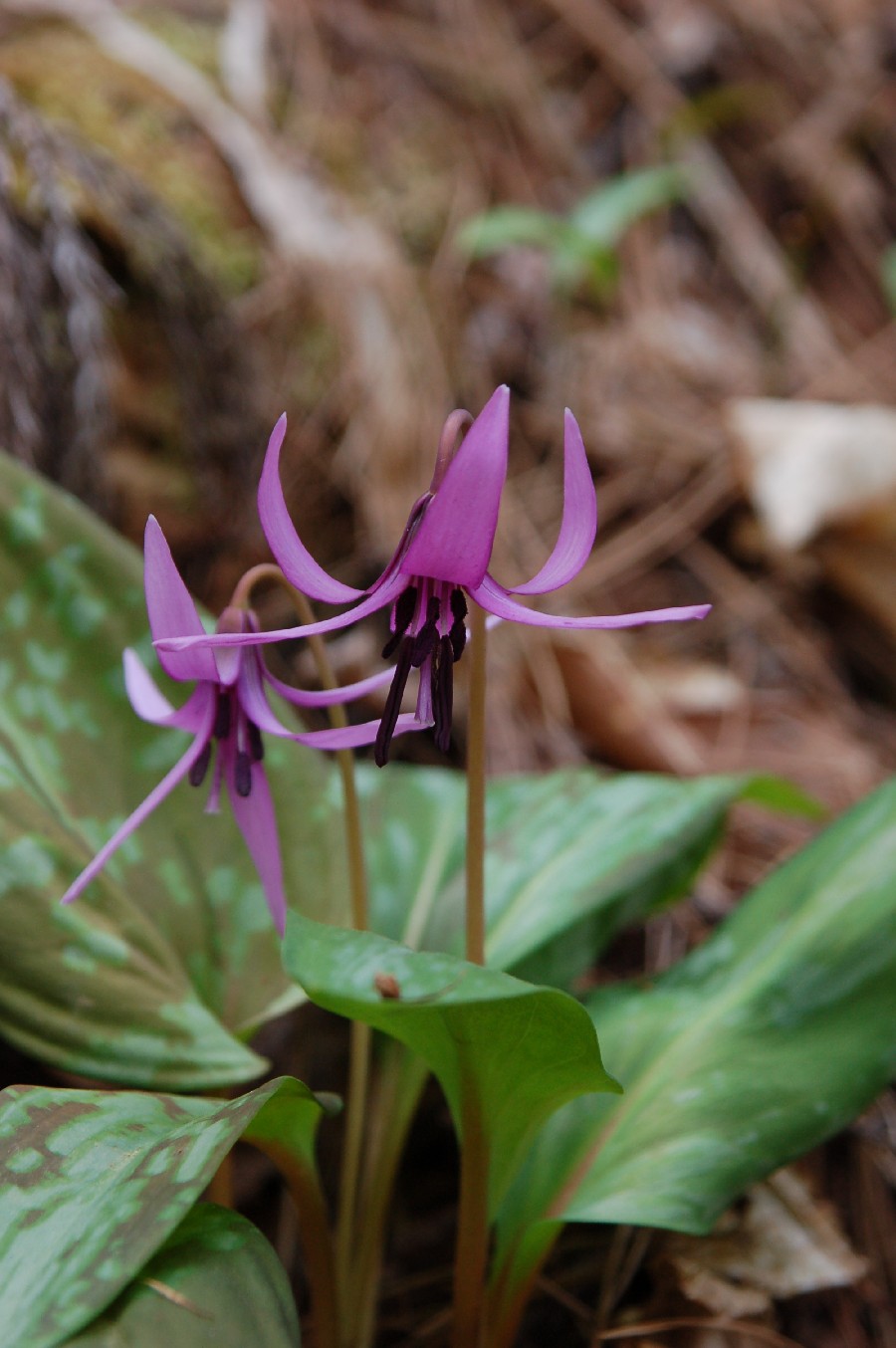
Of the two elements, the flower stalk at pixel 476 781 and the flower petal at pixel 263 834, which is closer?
the flower stalk at pixel 476 781

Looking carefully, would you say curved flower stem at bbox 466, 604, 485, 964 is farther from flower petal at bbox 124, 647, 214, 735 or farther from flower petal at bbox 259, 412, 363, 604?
flower petal at bbox 124, 647, 214, 735

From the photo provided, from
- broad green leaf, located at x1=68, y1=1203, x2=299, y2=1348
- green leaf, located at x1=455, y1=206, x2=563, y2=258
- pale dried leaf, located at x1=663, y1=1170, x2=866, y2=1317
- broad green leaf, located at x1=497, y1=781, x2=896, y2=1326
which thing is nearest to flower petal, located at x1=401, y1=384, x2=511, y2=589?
broad green leaf, located at x1=68, y1=1203, x2=299, y2=1348

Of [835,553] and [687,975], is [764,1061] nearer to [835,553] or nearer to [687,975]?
[687,975]

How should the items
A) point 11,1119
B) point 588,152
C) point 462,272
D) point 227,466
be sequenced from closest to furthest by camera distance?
point 11,1119 < point 227,466 < point 462,272 < point 588,152

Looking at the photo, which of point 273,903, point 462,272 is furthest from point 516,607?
point 462,272

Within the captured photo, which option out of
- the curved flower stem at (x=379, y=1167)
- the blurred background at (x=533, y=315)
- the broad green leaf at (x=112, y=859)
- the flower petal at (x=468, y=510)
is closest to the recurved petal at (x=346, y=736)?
the flower petal at (x=468, y=510)

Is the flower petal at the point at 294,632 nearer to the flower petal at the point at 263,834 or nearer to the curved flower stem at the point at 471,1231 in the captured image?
the flower petal at the point at 263,834

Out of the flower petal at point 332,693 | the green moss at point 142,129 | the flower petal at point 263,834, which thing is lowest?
the flower petal at point 263,834
